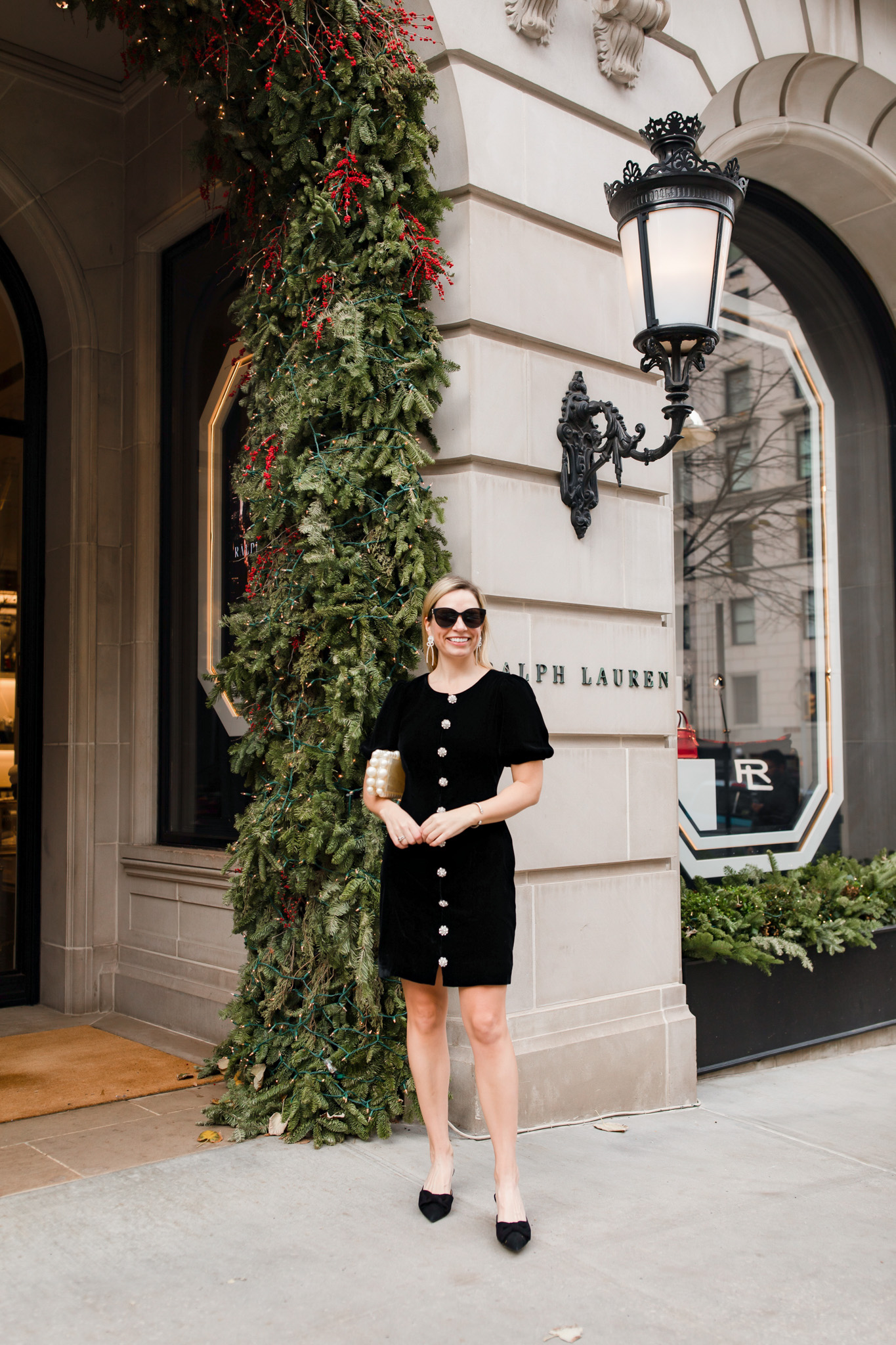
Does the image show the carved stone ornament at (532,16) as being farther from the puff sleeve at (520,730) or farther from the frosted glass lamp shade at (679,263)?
the puff sleeve at (520,730)

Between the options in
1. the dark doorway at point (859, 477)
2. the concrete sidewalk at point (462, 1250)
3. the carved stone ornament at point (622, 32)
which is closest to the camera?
the concrete sidewalk at point (462, 1250)

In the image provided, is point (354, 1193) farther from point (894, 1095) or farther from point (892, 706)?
point (892, 706)

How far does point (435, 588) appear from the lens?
3.81 metres

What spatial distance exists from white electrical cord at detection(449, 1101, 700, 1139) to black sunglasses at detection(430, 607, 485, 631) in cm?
216

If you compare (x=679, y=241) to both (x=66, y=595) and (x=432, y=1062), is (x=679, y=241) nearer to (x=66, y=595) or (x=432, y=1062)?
(x=432, y=1062)

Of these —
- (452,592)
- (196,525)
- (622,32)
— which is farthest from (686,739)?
(622,32)

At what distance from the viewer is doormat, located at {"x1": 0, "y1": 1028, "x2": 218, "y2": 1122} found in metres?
5.34

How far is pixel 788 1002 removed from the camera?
6500 mm

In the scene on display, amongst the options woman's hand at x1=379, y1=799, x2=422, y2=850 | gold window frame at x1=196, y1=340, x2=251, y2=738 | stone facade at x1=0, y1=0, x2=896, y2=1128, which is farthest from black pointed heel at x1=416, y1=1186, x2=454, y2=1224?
gold window frame at x1=196, y1=340, x2=251, y2=738

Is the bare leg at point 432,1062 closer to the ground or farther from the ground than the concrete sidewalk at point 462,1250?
farther from the ground

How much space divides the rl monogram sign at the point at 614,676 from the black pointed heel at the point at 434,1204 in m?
2.19

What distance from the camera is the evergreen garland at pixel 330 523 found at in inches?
184

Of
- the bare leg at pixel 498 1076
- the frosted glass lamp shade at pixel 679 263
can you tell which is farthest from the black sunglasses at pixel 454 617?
the frosted glass lamp shade at pixel 679 263

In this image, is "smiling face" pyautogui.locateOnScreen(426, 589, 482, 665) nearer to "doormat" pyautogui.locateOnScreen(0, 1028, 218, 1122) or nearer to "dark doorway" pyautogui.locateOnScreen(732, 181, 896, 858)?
"doormat" pyautogui.locateOnScreen(0, 1028, 218, 1122)
